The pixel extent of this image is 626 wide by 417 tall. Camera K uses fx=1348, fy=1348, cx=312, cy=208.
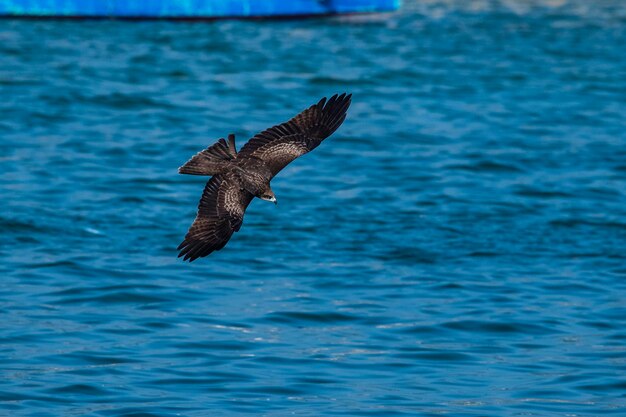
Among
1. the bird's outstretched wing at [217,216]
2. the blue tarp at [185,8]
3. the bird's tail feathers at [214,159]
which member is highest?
the blue tarp at [185,8]

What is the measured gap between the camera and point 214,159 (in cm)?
910

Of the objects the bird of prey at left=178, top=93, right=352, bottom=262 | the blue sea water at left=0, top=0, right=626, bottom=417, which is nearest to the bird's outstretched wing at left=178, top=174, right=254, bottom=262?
the bird of prey at left=178, top=93, right=352, bottom=262

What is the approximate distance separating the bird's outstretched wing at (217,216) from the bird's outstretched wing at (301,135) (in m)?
0.35

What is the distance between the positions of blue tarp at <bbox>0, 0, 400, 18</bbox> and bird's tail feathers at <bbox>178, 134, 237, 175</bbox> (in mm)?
25075

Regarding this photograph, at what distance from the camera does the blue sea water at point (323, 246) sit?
388 inches

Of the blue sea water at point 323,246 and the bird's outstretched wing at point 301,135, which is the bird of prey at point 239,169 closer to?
the bird's outstretched wing at point 301,135

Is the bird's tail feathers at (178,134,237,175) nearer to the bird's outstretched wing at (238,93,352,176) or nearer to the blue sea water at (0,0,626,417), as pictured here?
the bird's outstretched wing at (238,93,352,176)

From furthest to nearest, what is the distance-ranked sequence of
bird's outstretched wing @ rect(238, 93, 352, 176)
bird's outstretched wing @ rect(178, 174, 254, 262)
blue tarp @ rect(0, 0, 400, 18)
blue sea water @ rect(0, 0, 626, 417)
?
blue tarp @ rect(0, 0, 400, 18)
blue sea water @ rect(0, 0, 626, 417)
bird's outstretched wing @ rect(238, 93, 352, 176)
bird's outstretched wing @ rect(178, 174, 254, 262)

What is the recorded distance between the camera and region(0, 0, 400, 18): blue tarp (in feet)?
109

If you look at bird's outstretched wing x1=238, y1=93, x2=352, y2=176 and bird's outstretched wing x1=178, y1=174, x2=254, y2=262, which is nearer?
bird's outstretched wing x1=178, y1=174, x2=254, y2=262

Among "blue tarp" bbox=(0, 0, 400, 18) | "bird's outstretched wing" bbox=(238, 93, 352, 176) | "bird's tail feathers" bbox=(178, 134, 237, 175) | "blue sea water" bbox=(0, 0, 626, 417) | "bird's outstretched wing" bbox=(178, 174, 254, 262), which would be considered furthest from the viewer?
"blue tarp" bbox=(0, 0, 400, 18)

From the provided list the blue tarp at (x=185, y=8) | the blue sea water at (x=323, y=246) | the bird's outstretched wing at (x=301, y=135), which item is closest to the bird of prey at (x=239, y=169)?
the bird's outstretched wing at (x=301, y=135)

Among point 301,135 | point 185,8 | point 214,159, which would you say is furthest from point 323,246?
point 185,8

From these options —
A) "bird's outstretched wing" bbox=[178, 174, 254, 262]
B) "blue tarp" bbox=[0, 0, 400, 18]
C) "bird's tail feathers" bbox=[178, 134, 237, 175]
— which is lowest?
"bird's outstretched wing" bbox=[178, 174, 254, 262]
